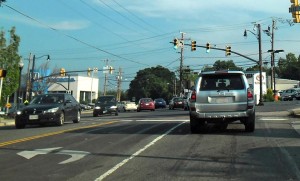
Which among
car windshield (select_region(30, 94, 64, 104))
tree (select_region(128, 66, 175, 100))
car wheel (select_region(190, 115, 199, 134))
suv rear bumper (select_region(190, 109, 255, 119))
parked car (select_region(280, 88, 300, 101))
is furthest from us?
tree (select_region(128, 66, 175, 100))

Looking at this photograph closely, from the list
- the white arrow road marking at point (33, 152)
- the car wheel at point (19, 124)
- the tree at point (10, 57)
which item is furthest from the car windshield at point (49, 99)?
the tree at point (10, 57)

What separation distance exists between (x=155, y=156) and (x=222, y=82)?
5.08 metres

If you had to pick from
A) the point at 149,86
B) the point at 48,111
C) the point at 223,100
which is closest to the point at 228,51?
the point at 48,111

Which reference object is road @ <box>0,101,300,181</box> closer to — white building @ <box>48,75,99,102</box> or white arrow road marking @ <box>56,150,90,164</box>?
white arrow road marking @ <box>56,150,90,164</box>

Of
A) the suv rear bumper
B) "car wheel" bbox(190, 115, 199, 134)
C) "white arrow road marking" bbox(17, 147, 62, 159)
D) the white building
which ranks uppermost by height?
the white building

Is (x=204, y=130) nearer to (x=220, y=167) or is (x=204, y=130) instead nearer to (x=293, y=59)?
(x=220, y=167)

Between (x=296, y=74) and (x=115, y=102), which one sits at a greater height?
(x=296, y=74)

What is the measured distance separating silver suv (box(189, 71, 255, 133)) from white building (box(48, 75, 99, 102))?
71310mm

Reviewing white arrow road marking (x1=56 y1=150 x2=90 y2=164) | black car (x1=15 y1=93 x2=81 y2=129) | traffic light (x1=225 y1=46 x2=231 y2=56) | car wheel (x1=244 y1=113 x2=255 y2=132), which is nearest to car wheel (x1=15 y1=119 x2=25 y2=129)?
black car (x1=15 y1=93 x2=81 y2=129)

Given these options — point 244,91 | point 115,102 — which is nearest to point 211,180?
point 244,91

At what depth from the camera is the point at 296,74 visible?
473 feet

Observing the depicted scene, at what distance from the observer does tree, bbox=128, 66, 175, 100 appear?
390 feet

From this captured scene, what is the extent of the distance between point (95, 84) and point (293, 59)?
243 feet

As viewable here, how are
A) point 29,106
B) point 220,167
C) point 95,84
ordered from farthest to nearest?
point 95,84 < point 29,106 < point 220,167
